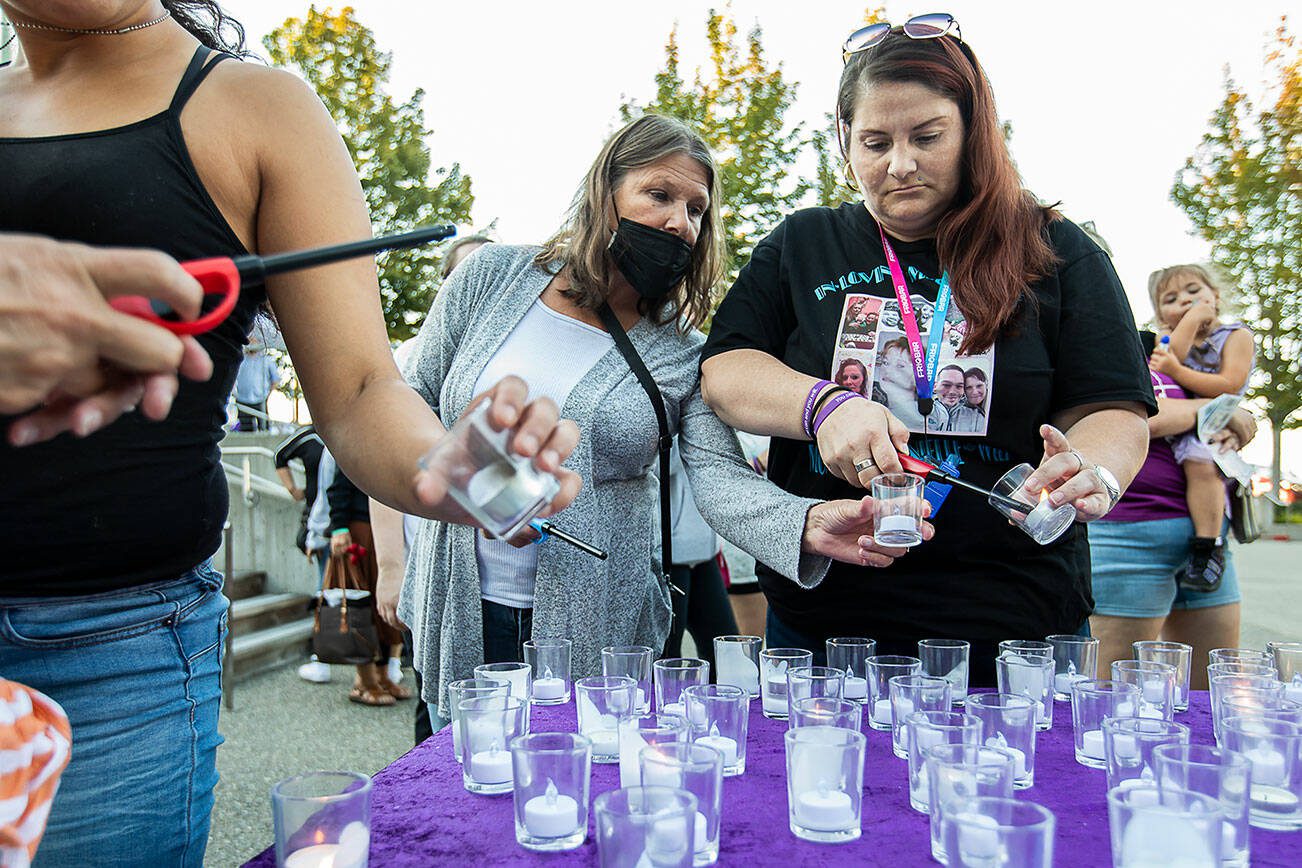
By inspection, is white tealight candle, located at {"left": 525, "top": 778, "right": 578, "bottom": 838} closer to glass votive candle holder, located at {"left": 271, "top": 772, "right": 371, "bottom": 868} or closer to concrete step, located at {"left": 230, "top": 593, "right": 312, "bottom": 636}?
glass votive candle holder, located at {"left": 271, "top": 772, "right": 371, "bottom": 868}

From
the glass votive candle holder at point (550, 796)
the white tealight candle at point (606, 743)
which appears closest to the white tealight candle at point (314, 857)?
the glass votive candle holder at point (550, 796)

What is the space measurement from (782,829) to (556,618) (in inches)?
50.8

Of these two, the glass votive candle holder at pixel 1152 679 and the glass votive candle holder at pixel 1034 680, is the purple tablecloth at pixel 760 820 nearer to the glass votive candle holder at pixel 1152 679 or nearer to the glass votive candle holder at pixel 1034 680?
the glass votive candle holder at pixel 1034 680

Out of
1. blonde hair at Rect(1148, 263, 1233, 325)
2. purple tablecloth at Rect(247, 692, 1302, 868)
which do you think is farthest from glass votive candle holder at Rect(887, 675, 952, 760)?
blonde hair at Rect(1148, 263, 1233, 325)

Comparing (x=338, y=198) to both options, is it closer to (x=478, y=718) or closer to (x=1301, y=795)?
(x=478, y=718)

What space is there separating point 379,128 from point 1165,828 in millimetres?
19247

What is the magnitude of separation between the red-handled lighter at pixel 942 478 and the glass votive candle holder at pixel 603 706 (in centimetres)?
77

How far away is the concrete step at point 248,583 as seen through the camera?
854 cm

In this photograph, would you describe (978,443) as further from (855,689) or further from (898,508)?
(855,689)

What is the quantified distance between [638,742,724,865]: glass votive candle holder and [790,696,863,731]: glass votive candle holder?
0.30 metres

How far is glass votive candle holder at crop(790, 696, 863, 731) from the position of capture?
1568 millimetres

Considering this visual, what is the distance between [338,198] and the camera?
1.54 meters

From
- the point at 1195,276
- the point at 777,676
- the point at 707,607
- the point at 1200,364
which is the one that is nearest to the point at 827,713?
the point at 777,676

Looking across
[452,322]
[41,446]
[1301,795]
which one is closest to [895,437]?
[1301,795]
